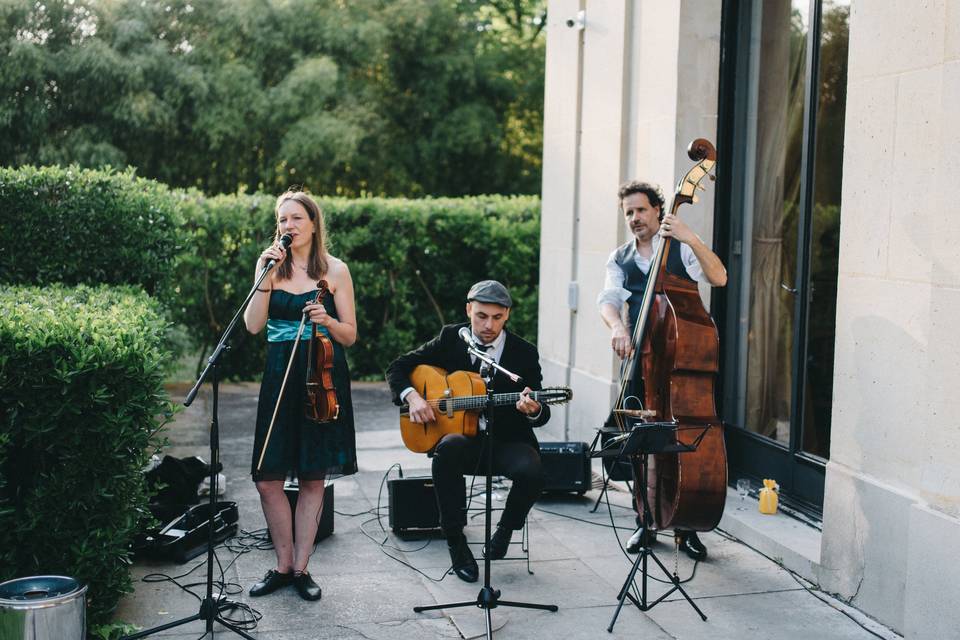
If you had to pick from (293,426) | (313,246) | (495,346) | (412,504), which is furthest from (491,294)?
(412,504)

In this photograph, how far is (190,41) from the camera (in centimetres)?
1955

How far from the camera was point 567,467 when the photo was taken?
21.9 feet

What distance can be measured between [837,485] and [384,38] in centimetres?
1806

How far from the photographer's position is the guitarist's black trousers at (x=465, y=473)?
5.30m

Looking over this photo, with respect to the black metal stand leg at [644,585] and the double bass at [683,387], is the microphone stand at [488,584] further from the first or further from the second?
the double bass at [683,387]

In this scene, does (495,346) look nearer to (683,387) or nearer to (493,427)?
(493,427)

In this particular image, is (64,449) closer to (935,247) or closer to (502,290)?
(502,290)

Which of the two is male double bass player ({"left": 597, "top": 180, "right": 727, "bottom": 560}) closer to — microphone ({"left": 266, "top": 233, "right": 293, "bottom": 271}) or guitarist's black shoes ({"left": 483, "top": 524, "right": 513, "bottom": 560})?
guitarist's black shoes ({"left": 483, "top": 524, "right": 513, "bottom": 560})

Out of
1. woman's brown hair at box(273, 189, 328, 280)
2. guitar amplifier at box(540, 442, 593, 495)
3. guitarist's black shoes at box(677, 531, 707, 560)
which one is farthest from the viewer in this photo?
guitar amplifier at box(540, 442, 593, 495)

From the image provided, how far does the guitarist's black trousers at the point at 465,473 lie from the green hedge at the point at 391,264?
249 inches

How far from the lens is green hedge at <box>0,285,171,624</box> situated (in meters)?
4.16

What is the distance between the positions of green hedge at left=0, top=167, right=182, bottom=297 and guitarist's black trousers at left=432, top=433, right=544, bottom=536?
12.5 ft

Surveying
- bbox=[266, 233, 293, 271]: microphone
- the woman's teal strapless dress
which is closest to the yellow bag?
the woman's teal strapless dress

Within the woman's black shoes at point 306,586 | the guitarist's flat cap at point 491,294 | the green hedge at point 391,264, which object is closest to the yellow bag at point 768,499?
the guitarist's flat cap at point 491,294
